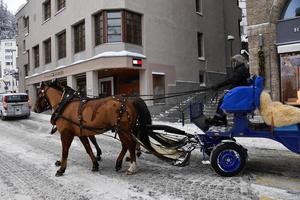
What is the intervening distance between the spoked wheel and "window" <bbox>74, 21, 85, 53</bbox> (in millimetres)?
21164

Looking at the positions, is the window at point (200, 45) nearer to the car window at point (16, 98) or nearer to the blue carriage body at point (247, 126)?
Result: the car window at point (16, 98)

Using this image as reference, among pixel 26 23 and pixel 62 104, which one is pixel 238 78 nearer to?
pixel 62 104

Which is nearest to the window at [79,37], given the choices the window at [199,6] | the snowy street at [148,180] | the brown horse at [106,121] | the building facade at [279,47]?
the window at [199,6]

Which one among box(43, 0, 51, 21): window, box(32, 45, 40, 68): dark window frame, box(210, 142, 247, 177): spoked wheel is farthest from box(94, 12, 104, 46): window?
box(210, 142, 247, 177): spoked wheel

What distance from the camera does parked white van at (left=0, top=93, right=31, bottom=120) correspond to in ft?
80.1

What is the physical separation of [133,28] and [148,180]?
18364mm

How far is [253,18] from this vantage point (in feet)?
54.8

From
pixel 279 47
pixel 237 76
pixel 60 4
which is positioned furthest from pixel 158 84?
pixel 237 76

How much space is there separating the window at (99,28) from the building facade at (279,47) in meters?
11.0

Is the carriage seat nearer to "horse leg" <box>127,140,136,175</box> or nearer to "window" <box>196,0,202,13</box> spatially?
"horse leg" <box>127,140,136,175</box>

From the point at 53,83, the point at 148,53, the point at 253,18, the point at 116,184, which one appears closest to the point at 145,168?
the point at 116,184

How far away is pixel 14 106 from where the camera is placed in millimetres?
24734

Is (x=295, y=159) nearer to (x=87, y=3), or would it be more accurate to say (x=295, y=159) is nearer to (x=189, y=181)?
(x=189, y=181)

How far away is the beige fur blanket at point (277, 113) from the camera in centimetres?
628
